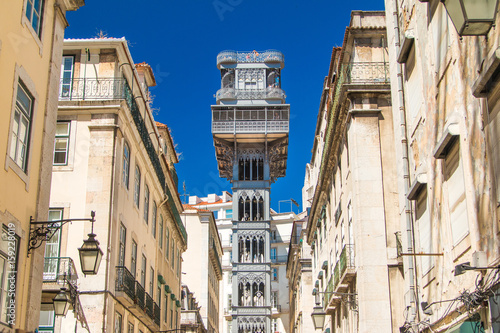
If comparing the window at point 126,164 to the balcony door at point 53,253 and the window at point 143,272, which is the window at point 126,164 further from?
the window at point 143,272

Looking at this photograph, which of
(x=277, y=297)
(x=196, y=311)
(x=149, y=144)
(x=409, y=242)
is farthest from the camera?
(x=277, y=297)

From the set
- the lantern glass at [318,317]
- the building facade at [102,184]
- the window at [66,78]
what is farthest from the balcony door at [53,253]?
the lantern glass at [318,317]

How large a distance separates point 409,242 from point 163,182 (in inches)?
675

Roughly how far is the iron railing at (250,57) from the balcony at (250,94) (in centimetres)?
301

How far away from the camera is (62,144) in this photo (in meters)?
21.1

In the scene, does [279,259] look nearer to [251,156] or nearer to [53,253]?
[251,156]

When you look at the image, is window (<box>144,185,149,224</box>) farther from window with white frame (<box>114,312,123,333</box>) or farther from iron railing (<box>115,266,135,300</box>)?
window with white frame (<box>114,312,123,333</box>)

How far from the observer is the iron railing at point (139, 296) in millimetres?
22628

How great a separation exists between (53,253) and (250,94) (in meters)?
49.5

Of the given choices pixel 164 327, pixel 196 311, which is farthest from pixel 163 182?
pixel 196 311

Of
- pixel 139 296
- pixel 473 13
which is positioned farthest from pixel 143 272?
pixel 473 13

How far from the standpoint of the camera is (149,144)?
26.1m

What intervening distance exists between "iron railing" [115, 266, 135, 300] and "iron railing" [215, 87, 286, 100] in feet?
154

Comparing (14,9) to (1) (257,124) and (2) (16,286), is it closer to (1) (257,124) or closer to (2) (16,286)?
(2) (16,286)
